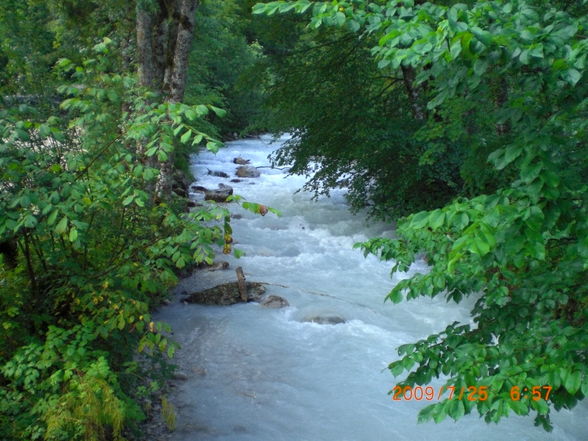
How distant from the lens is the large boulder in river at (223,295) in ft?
26.6

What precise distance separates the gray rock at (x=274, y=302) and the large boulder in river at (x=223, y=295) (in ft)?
0.77

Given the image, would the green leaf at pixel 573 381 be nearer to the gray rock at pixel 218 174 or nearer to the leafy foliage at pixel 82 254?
the leafy foliage at pixel 82 254

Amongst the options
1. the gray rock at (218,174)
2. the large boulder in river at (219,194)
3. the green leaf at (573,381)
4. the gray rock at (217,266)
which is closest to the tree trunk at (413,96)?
the gray rock at (217,266)

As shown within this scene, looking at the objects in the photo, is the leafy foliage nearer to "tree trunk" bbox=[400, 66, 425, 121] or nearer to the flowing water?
the flowing water

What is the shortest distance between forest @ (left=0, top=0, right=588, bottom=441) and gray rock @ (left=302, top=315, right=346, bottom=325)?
40.1 inches

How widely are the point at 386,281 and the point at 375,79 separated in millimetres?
4559

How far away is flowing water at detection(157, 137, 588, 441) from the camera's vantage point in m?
5.15

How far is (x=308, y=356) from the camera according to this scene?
263 inches

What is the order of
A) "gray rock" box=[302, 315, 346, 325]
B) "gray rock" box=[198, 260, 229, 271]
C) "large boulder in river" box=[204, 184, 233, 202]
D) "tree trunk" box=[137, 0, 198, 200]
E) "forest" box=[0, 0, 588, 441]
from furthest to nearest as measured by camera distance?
"large boulder in river" box=[204, 184, 233, 202] < "gray rock" box=[198, 260, 229, 271] < "tree trunk" box=[137, 0, 198, 200] < "gray rock" box=[302, 315, 346, 325] < "forest" box=[0, 0, 588, 441]

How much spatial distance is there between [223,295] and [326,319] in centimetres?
172

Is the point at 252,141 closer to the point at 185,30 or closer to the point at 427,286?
the point at 185,30

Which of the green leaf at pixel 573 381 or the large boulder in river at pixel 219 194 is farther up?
the green leaf at pixel 573 381

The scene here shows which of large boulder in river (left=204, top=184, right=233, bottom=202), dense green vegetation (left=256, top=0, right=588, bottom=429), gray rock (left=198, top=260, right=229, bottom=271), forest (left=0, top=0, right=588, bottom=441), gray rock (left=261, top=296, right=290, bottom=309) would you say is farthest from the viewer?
large boulder in river (left=204, top=184, right=233, bottom=202)

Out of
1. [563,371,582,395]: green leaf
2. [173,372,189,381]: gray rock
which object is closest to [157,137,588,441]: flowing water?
[173,372,189,381]: gray rock
